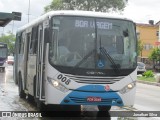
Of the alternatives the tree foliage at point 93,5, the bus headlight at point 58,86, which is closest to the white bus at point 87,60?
the bus headlight at point 58,86

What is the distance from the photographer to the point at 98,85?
11430mm

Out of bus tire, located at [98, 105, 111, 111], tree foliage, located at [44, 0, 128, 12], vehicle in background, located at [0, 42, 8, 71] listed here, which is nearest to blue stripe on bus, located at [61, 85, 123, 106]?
A: bus tire, located at [98, 105, 111, 111]

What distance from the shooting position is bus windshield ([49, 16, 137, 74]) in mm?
11445

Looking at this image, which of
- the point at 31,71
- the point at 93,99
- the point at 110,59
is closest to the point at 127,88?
the point at 110,59

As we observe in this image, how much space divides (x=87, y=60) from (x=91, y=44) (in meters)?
0.46

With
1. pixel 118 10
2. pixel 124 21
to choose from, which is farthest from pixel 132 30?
pixel 118 10

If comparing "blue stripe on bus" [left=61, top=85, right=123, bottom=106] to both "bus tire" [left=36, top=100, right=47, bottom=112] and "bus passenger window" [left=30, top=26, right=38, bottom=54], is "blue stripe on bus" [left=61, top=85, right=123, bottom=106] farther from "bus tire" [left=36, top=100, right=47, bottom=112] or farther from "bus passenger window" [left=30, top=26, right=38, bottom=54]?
"bus passenger window" [left=30, top=26, right=38, bottom=54]

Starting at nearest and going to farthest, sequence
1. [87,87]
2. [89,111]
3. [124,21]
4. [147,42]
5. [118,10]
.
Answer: [87,87] < [124,21] < [89,111] < [118,10] < [147,42]

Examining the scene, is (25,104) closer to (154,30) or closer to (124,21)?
(124,21)

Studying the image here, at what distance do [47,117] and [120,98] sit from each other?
2072 mm

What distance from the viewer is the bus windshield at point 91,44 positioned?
11445 mm

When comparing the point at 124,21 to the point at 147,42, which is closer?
the point at 124,21

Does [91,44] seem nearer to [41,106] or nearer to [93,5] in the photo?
[41,106]

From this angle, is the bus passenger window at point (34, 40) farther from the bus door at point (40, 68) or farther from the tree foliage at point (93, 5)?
the tree foliage at point (93, 5)
